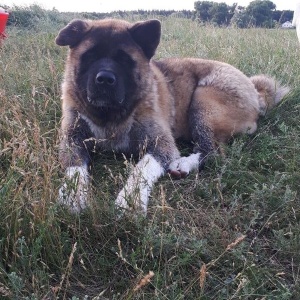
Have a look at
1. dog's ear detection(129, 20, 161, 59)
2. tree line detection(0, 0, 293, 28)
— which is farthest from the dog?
tree line detection(0, 0, 293, 28)

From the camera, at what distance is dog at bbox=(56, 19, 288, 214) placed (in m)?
2.95

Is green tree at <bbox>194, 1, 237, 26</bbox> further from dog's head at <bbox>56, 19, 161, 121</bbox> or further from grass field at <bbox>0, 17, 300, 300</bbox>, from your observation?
grass field at <bbox>0, 17, 300, 300</bbox>

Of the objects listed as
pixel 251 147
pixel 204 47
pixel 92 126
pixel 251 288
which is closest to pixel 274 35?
pixel 204 47

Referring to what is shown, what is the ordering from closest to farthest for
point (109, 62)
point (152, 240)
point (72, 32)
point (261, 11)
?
point (152, 240), point (109, 62), point (72, 32), point (261, 11)


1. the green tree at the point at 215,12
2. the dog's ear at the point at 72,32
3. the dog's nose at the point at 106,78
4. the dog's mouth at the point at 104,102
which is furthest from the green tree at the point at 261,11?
the dog's nose at the point at 106,78

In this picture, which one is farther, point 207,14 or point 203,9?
point 203,9

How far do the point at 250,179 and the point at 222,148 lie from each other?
1.70ft

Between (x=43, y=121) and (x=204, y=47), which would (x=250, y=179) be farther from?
(x=204, y=47)

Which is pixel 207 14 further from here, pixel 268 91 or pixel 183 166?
pixel 183 166

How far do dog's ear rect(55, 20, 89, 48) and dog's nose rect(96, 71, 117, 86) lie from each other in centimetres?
54

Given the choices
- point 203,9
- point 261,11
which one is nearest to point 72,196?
point 261,11

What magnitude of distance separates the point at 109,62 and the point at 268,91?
186 cm

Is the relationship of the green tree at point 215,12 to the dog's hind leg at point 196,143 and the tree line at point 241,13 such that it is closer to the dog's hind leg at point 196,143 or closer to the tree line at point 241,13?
the tree line at point 241,13

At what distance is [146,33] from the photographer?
10.6ft
